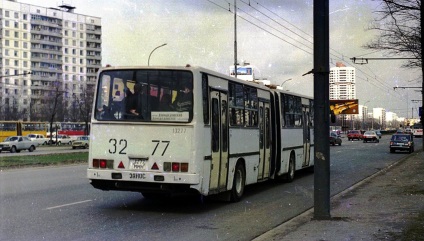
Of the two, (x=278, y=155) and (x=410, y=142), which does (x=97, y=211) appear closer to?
(x=278, y=155)

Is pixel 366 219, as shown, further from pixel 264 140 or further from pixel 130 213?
pixel 264 140

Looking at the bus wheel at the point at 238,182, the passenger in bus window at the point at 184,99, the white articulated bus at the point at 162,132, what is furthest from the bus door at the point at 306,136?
the passenger in bus window at the point at 184,99

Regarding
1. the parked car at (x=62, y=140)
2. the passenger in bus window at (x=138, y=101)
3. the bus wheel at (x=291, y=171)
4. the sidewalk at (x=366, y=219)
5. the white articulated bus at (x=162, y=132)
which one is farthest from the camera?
the parked car at (x=62, y=140)

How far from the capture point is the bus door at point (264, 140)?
14266 millimetres

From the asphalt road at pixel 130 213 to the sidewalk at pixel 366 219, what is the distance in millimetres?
747

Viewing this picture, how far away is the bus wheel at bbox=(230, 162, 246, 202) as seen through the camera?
40.5 feet

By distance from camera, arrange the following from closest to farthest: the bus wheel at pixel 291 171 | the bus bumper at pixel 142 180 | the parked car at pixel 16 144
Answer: the bus bumper at pixel 142 180
the bus wheel at pixel 291 171
the parked car at pixel 16 144

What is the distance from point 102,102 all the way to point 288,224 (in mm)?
4823

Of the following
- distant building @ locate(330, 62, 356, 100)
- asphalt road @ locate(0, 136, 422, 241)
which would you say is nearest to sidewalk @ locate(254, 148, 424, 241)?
asphalt road @ locate(0, 136, 422, 241)

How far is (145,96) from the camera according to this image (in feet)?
35.0

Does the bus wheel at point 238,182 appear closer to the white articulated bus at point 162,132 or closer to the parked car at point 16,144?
the white articulated bus at point 162,132

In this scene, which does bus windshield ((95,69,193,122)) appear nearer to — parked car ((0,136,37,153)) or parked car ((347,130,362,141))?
parked car ((0,136,37,153))

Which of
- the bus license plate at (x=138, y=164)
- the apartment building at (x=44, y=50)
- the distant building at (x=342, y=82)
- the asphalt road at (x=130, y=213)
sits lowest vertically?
the asphalt road at (x=130, y=213)

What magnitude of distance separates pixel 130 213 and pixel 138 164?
42.5 inches
